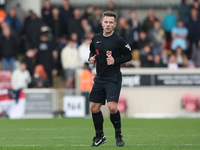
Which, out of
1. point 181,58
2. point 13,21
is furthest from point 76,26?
point 181,58

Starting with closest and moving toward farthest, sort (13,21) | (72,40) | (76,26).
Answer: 1. (72,40)
2. (13,21)
3. (76,26)

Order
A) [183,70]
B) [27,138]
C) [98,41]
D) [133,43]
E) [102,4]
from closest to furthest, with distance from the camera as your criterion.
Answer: [98,41] < [27,138] < [183,70] < [133,43] < [102,4]

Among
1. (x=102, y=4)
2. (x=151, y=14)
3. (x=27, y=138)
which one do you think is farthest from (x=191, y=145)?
(x=102, y=4)

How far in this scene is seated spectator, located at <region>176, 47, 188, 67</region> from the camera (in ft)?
75.9

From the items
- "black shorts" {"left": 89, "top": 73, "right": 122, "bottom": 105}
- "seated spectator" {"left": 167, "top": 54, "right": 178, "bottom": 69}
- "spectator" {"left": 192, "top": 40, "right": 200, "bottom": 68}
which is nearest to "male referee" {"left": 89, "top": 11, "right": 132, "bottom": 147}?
"black shorts" {"left": 89, "top": 73, "right": 122, "bottom": 105}

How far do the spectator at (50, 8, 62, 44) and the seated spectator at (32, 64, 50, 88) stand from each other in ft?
6.42

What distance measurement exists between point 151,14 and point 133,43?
1.73 m

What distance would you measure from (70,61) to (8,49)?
2386 millimetres

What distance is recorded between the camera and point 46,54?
2209 cm

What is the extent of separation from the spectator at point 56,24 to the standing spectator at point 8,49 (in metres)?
1.81

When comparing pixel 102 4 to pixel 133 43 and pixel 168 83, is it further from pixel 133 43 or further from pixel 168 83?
pixel 168 83

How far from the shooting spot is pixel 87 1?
2769cm

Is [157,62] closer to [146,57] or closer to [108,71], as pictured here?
[146,57]

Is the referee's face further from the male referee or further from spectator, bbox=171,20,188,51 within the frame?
spectator, bbox=171,20,188,51
